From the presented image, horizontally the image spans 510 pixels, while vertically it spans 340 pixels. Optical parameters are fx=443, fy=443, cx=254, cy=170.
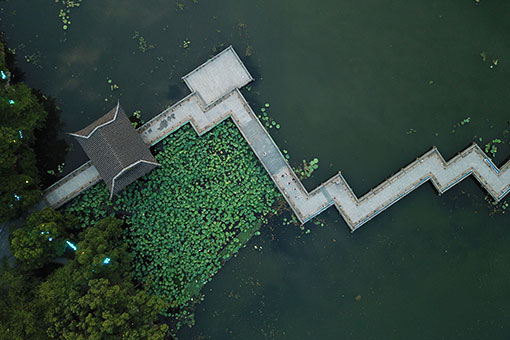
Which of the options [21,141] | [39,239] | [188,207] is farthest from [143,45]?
[39,239]

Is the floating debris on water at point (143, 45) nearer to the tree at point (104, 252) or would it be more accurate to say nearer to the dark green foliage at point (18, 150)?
the dark green foliage at point (18, 150)

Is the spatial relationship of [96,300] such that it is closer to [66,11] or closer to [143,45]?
[143,45]

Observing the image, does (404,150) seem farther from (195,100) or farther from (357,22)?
(195,100)

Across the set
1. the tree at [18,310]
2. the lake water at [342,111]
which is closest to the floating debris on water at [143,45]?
the lake water at [342,111]

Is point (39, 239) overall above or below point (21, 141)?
below

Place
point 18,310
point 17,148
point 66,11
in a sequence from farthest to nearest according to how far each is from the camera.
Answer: point 66,11, point 17,148, point 18,310

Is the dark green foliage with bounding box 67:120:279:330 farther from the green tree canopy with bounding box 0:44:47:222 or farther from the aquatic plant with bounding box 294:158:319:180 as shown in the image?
the green tree canopy with bounding box 0:44:47:222
